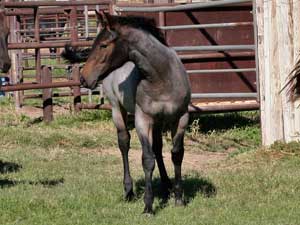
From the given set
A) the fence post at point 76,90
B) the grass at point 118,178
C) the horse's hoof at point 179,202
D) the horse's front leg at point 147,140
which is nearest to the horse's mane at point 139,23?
the horse's front leg at point 147,140

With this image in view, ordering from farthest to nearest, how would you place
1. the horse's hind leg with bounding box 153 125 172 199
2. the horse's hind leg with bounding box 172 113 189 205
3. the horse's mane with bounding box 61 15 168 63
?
the horse's hind leg with bounding box 153 125 172 199, the horse's hind leg with bounding box 172 113 189 205, the horse's mane with bounding box 61 15 168 63

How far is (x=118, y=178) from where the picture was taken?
27.9ft

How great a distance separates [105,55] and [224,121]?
674 centimetres

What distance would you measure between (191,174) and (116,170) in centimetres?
105

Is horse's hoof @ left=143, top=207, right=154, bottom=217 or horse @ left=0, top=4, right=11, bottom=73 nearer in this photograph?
horse's hoof @ left=143, top=207, right=154, bottom=217

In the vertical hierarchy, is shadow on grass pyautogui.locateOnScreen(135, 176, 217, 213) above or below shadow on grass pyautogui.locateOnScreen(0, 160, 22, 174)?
above

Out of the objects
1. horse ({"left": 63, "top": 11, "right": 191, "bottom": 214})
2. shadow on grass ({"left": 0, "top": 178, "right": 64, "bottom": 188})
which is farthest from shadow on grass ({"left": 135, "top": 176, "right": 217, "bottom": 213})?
shadow on grass ({"left": 0, "top": 178, "right": 64, "bottom": 188})

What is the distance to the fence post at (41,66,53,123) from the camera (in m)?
13.5

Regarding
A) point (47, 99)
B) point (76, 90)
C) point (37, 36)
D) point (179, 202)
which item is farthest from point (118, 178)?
point (76, 90)

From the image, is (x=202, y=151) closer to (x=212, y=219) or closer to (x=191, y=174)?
(x=191, y=174)

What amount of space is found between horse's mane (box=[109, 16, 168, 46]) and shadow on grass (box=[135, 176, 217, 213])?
5.19ft

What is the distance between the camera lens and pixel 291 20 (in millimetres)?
9586

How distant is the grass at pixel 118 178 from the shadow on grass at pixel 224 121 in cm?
2

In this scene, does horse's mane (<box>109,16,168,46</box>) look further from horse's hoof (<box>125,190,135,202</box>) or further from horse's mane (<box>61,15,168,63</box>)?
horse's hoof (<box>125,190,135,202</box>)
